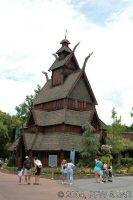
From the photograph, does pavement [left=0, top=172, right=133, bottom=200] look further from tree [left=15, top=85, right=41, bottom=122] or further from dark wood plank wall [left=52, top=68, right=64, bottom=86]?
tree [left=15, top=85, right=41, bottom=122]

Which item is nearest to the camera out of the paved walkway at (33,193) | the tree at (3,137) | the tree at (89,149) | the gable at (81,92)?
the paved walkway at (33,193)

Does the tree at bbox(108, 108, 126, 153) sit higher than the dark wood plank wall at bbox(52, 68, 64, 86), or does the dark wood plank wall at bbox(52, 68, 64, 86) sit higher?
the dark wood plank wall at bbox(52, 68, 64, 86)

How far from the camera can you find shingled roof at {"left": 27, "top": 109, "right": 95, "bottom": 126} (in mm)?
40812

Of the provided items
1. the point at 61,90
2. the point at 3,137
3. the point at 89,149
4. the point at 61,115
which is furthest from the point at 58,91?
the point at 3,137

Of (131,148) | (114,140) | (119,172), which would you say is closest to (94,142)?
(119,172)

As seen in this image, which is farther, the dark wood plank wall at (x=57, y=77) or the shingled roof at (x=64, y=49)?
the shingled roof at (x=64, y=49)

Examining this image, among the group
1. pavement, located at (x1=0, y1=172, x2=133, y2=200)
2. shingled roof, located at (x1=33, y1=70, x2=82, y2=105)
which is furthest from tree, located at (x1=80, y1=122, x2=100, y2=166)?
pavement, located at (x1=0, y1=172, x2=133, y2=200)

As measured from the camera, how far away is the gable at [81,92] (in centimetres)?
4410

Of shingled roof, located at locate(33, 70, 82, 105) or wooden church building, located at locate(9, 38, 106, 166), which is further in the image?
shingled roof, located at locate(33, 70, 82, 105)

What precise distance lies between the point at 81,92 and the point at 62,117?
6108 mm

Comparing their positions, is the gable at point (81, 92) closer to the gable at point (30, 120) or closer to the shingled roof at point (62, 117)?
the shingled roof at point (62, 117)

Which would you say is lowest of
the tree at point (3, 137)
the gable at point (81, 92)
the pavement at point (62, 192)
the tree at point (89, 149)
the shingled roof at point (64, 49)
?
the pavement at point (62, 192)

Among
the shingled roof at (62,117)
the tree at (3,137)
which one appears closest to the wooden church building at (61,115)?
the shingled roof at (62,117)

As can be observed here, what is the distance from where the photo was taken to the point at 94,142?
115 ft
